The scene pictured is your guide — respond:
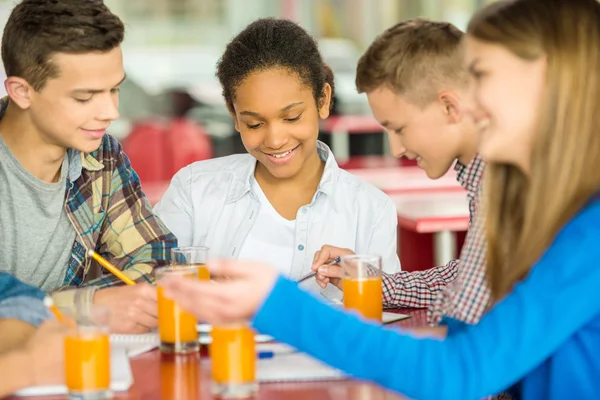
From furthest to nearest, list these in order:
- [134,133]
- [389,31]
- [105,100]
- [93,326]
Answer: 1. [134,133]
2. [389,31]
3. [105,100]
4. [93,326]

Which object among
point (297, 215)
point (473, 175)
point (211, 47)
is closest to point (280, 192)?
point (297, 215)

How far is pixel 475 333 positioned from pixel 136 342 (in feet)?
2.04

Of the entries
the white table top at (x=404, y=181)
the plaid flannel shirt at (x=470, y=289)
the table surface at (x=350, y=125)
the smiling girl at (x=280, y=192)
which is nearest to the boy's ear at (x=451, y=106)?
the plaid flannel shirt at (x=470, y=289)

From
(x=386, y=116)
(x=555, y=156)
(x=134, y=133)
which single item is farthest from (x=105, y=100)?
(x=134, y=133)

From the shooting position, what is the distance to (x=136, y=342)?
57.6 inches

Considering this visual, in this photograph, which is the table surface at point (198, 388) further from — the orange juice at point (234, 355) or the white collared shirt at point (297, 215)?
the white collared shirt at point (297, 215)

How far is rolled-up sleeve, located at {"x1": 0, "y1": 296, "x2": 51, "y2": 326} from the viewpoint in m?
1.37

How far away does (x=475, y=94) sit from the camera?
1185mm

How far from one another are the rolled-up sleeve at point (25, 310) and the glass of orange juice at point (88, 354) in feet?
0.65

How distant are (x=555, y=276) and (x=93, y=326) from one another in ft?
1.93

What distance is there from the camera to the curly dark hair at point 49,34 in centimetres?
165

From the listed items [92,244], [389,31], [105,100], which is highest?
[389,31]

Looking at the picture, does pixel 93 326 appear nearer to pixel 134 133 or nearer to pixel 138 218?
pixel 138 218

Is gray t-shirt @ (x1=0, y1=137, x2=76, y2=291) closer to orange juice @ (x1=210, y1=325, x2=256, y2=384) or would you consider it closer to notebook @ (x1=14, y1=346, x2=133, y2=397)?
notebook @ (x1=14, y1=346, x2=133, y2=397)
